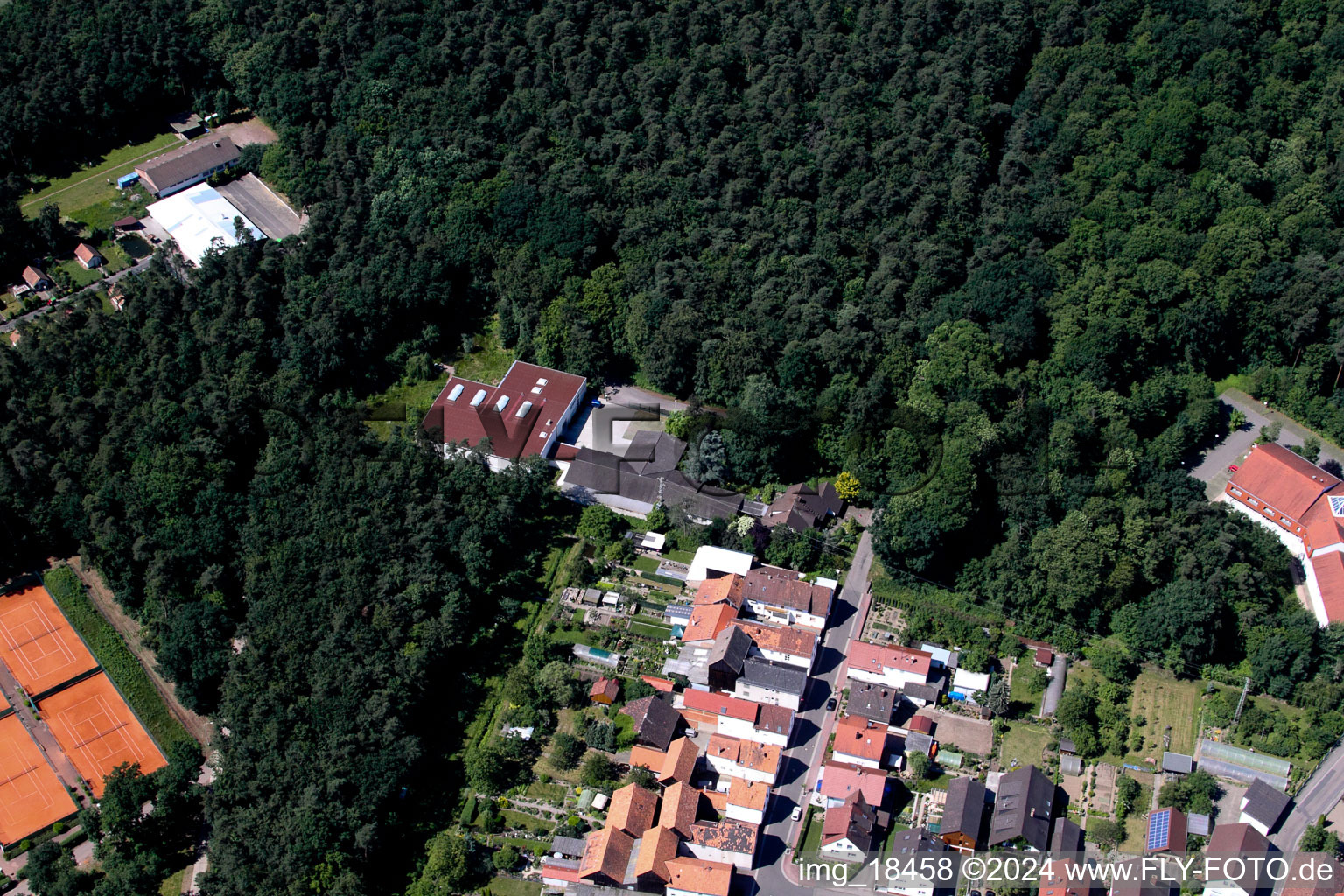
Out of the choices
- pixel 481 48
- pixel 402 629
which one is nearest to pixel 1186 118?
pixel 481 48

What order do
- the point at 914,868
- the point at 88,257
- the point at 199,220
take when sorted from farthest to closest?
the point at 199,220 → the point at 88,257 → the point at 914,868

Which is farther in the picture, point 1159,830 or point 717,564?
point 717,564

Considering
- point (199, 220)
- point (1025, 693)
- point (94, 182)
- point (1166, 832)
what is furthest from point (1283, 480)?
point (94, 182)

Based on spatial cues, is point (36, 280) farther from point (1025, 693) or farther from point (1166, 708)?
point (1166, 708)

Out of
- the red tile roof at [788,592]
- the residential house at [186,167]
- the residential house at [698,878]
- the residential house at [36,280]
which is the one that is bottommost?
the residential house at [698,878]

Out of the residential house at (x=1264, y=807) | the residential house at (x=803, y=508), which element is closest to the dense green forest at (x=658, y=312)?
the residential house at (x=803, y=508)

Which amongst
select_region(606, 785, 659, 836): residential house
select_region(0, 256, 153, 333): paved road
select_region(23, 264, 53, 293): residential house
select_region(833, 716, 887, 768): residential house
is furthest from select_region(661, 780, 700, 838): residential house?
select_region(23, 264, 53, 293): residential house

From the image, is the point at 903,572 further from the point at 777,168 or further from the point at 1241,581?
the point at 777,168

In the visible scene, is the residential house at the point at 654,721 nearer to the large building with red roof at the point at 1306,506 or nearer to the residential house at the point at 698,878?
the residential house at the point at 698,878
